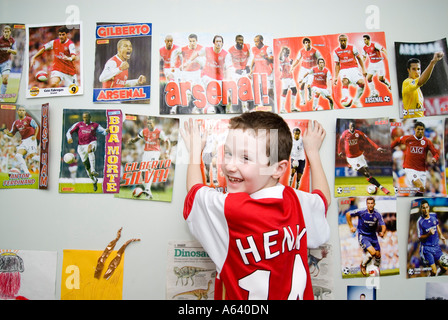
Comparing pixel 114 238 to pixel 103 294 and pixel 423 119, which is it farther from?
pixel 423 119

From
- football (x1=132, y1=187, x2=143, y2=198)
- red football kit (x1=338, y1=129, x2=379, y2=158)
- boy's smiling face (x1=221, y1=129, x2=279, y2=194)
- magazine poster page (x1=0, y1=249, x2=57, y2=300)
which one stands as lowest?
magazine poster page (x1=0, y1=249, x2=57, y2=300)

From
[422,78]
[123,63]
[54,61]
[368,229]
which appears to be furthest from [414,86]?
[54,61]

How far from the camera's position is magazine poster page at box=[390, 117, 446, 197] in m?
0.90

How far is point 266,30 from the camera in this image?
928 mm

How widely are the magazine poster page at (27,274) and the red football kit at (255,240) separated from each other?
53cm

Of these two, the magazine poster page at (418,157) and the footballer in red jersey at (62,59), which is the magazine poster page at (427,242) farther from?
the footballer in red jersey at (62,59)

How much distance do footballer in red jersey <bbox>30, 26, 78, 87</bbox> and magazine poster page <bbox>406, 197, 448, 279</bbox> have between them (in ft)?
3.95

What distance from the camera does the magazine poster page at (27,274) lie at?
35.6 inches

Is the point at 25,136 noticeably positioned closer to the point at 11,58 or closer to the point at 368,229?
the point at 11,58

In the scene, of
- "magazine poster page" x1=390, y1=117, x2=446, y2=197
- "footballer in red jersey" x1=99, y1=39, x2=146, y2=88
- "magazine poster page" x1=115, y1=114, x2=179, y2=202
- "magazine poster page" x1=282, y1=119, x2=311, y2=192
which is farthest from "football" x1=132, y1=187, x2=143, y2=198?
"magazine poster page" x1=390, y1=117, x2=446, y2=197

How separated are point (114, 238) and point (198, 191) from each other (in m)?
0.35

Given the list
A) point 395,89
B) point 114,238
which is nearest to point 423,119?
point 395,89

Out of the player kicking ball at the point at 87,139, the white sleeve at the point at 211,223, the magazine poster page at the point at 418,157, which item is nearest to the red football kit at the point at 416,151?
the magazine poster page at the point at 418,157

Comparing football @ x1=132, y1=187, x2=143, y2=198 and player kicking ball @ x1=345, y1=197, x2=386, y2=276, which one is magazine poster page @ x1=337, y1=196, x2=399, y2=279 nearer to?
player kicking ball @ x1=345, y1=197, x2=386, y2=276
